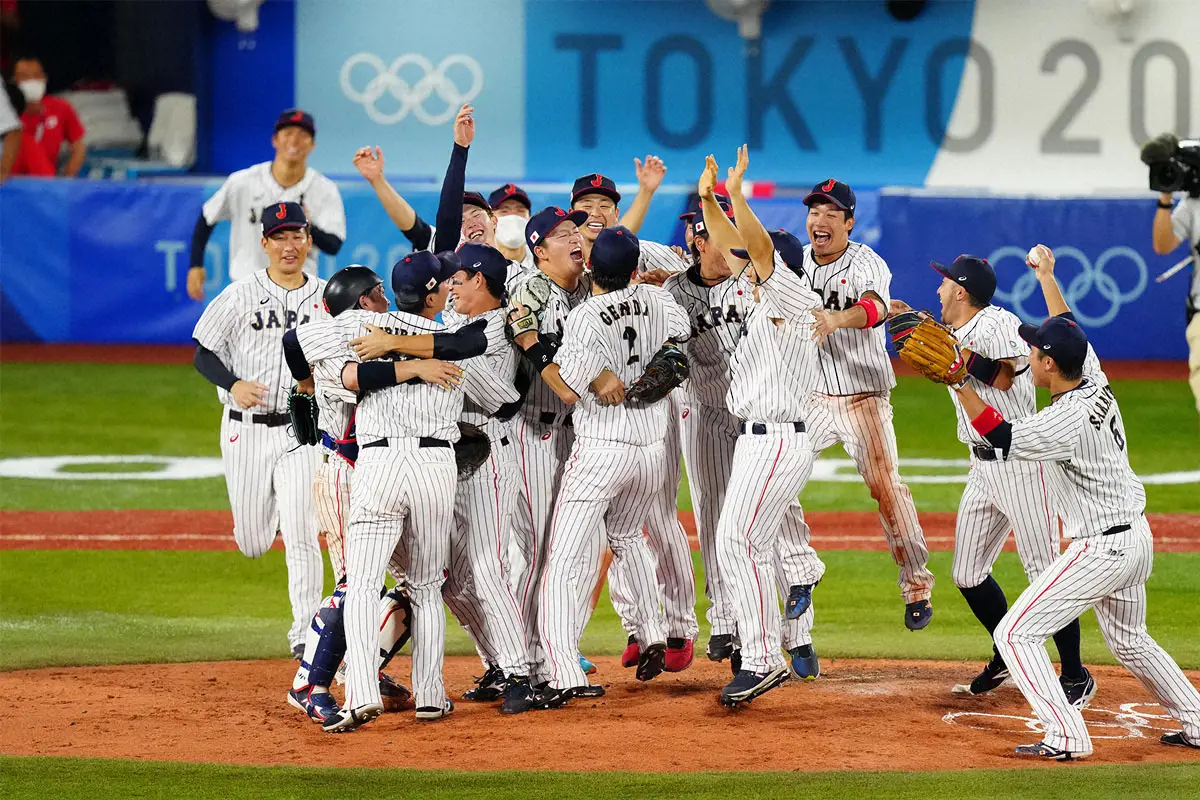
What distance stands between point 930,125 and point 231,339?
14.3 m

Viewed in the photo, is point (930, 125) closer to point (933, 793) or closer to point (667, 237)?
point (667, 237)

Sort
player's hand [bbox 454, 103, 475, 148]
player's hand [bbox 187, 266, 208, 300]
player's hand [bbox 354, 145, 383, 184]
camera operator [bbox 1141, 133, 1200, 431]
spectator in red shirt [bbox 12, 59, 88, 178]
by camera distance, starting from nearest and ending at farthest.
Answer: player's hand [bbox 454, 103, 475, 148] < player's hand [bbox 354, 145, 383, 184] < player's hand [bbox 187, 266, 208, 300] < camera operator [bbox 1141, 133, 1200, 431] < spectator in red shirt [bbox 12, 59, 88, 178]

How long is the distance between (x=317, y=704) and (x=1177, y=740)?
10.9ft

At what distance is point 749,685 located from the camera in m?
6.86

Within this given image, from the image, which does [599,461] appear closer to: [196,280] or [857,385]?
[857,385]

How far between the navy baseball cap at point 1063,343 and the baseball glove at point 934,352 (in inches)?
12.4

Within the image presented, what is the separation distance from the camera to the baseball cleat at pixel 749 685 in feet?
A: 22.5

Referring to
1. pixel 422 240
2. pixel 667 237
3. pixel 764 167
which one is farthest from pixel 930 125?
pixel 422 240

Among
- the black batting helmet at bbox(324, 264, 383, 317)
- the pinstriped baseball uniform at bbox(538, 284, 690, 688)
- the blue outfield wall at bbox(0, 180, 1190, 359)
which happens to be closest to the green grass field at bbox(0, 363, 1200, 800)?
the blue outfield wall at bbox(0, 180, 1190, 359)

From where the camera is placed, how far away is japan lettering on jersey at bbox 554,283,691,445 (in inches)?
268

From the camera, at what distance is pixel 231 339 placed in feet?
25.6

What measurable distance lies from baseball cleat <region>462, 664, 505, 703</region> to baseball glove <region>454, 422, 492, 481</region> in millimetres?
913

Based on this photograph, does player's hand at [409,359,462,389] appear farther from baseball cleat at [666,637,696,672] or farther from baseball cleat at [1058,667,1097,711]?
baseball cleat at [1058,667,1097,711]

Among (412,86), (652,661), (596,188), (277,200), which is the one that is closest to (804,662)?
(652,661)
